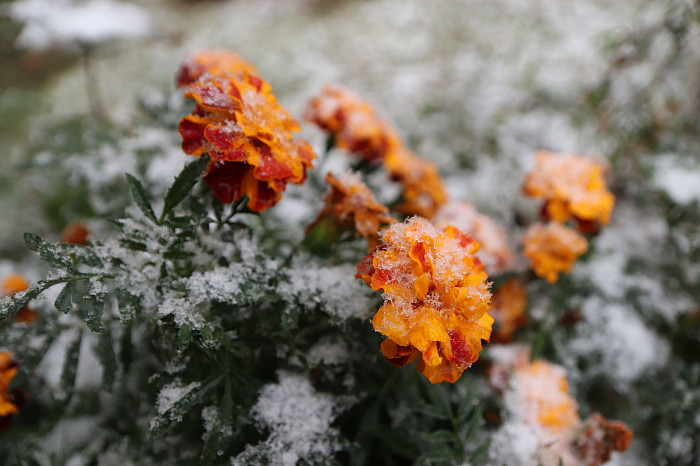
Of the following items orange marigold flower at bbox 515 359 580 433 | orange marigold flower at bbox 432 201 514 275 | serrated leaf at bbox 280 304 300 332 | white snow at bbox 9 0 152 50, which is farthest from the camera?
white snow at bbox 9 0 152 50

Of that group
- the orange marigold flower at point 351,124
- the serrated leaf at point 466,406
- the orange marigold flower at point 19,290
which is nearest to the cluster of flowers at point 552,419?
the serrated leaf at point 466,406

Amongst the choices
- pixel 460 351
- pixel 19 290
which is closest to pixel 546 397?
pixel 460 351

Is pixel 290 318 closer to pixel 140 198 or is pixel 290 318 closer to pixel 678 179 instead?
pixel 140 198

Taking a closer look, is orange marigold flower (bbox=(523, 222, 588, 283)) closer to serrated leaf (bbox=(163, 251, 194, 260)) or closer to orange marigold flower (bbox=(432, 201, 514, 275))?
orange marigold flower (bbox=(432, 201, 514, 275))

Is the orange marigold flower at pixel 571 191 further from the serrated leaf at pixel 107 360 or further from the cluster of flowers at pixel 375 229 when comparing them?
the serrated leaf at pixel 107 360

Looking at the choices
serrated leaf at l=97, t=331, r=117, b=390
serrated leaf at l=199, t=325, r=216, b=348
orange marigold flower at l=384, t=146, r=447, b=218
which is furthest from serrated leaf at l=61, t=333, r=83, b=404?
orange marigold flower at l=384, t=146, r=447, b=218

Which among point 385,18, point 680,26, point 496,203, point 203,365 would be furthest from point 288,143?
point 385,18
